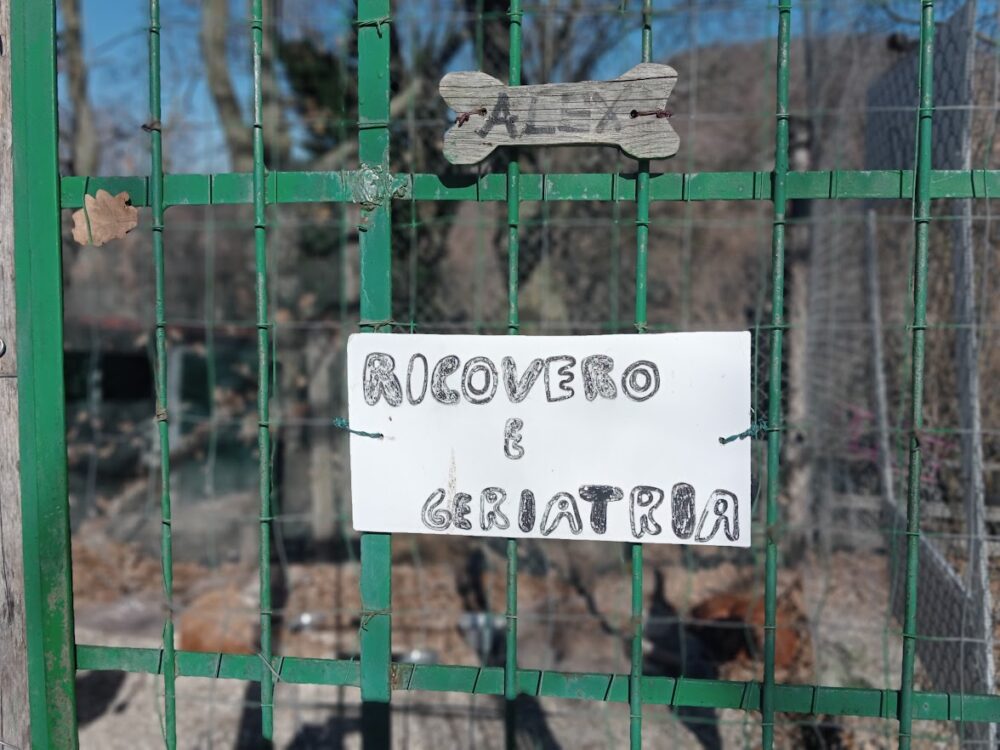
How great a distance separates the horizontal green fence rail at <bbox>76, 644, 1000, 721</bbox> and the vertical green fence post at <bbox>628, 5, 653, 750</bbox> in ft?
0.07

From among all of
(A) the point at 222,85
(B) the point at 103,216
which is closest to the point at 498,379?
(B) the point at 103,216

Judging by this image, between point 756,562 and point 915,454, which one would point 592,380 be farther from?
point 756,562

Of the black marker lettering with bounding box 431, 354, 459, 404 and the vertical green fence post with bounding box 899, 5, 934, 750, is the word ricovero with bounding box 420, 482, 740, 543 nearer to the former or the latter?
the black marker lettering with bounding box 431, 354, 459, 404

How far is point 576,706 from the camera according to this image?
3.60 m

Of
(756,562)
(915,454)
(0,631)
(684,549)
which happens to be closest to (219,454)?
(684,549)

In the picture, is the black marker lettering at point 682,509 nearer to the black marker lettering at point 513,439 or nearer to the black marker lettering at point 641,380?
the black marker lettering at point 641,380

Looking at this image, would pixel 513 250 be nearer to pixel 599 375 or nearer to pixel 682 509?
pixel 599 375

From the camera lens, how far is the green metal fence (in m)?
1.52

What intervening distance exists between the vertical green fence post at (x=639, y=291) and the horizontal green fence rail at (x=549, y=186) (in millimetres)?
36

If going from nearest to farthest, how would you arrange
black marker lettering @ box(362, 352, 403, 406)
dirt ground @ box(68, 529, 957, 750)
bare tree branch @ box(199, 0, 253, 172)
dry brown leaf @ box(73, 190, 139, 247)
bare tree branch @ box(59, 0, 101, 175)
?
1. black marker lettering @ box(362, 352, 403, 406)
2. dry brown leaf @ box(73, 190, 139, 247)
3. dirt ground @ box(68, 529, 957, 750)
4. bare tree branch @ box(199, 0, 253, 172)
5. bare tree branch @ box(59, 0, 101, 175)

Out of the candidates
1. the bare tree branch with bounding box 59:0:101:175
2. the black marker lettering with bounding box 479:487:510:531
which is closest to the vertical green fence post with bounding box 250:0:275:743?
the black marker lettering with bounding box 479:487:510:531

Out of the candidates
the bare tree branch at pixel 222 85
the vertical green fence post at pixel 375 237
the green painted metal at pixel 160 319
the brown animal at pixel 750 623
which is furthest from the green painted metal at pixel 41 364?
the bare tree branch at pixel 222 85

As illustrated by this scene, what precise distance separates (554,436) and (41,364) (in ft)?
3.27

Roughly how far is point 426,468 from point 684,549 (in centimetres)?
364
